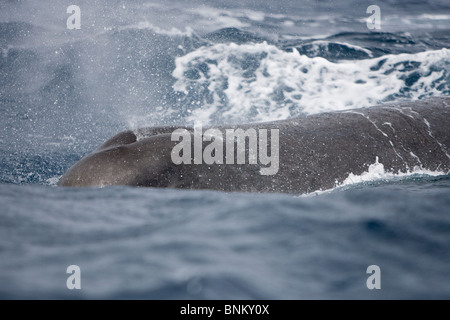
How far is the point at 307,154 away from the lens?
210 inches

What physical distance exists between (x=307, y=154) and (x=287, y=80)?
667 cm

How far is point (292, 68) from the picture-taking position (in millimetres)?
12008

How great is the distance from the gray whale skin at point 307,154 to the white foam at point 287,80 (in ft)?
14.1

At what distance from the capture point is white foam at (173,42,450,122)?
1103 centimetres

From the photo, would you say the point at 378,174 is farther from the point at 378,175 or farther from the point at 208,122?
the point at 208,122

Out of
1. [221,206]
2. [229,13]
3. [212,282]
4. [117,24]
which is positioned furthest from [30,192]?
[229,13]

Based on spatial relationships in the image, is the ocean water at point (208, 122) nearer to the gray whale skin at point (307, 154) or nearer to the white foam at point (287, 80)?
the white foam at point (287, 80)

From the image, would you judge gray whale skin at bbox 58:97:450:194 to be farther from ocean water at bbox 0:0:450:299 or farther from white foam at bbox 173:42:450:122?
white foam at bbox 173:42:450:122

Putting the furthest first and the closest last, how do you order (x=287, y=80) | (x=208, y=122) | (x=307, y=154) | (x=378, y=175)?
(x=287, y=80), (x=208, y=122), (x=378, y=175), (x=307, y=154)

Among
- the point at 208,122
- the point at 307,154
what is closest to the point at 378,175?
the point at 307,154

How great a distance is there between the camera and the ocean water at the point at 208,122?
283 cm

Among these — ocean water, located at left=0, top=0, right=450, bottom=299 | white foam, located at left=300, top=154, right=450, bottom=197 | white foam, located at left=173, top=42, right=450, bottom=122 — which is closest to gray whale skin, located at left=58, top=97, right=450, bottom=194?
white foam, located at left=300, top=154, right=450, bottom=197

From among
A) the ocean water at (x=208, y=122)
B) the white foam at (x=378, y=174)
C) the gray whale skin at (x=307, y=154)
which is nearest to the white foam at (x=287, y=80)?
the ocean water at (x=208, y=122)

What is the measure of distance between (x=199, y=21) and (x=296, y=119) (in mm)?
7411
